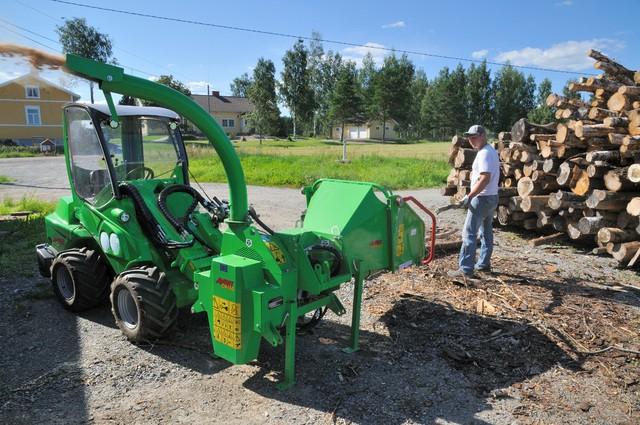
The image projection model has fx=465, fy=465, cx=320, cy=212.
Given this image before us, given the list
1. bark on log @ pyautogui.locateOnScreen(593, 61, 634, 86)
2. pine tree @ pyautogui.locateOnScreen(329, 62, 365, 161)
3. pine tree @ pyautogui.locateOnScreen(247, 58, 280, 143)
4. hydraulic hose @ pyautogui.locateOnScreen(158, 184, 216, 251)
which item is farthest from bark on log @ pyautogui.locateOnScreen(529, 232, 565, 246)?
pine tree @ pyautogui.locateOnScreen(329, 62, 365, 161)

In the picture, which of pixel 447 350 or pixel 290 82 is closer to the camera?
pixel 447 350

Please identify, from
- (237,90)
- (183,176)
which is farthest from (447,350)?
(237,90)

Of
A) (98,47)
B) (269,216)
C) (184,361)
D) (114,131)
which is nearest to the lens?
(184,361)

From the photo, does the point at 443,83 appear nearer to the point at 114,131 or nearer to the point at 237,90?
the point at 237,90

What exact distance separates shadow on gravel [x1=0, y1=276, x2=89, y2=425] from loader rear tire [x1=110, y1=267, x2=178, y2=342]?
56 centimetres

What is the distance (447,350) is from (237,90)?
8828cm

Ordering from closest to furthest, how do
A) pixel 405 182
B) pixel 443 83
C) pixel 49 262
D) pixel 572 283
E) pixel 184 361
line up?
1. pixel 184 361
2. pixel 49 262
3. pixel 572 283
4. pixel 405 182
5. pixel 443 83

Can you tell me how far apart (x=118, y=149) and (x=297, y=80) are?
5874 centimetres

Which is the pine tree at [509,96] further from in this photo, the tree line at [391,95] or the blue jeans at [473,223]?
the blue jeans at [473,223]

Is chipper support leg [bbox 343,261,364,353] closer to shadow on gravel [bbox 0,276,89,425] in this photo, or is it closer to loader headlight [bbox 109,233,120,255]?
shadow on gravel [bbox 0,276,89,425]

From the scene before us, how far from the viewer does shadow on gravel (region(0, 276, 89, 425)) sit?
10.5 ft

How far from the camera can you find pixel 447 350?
13.2 ft

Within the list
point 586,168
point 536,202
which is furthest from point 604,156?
point 536,202

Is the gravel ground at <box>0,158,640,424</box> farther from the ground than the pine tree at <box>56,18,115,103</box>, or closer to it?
closer to it
